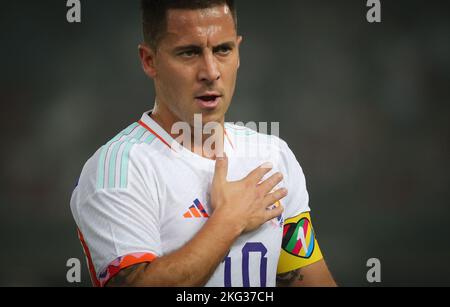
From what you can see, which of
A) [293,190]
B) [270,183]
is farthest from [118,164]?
[293,190]

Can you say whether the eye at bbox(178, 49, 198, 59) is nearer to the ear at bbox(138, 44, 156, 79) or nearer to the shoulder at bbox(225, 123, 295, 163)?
the ear at bbox(138, 44, 156, 79)

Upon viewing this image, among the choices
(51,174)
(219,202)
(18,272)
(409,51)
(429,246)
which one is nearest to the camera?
Result: (219,202)

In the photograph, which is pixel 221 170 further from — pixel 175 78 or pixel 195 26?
pixel 195 26

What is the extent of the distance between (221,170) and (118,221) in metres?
0.40

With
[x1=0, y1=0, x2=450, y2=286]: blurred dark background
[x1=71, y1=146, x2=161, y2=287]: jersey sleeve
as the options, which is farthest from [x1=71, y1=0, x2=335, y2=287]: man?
[x1=0, y1=0, x2=450, y2=286]: blurred dark background

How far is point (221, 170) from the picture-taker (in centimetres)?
205

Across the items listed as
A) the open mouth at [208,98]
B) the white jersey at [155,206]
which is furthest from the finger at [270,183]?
the open mouth at [208,98]

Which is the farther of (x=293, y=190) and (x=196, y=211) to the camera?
(x=293, y=190)

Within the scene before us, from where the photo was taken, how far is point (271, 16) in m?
5.74

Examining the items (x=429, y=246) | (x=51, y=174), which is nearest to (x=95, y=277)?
(x=51, y=174)

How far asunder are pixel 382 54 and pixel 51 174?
11.3ft

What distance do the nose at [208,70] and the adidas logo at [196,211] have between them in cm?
41

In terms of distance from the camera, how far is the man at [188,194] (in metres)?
1.86

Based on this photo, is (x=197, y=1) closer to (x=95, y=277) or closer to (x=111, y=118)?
(x=95, y=277)
